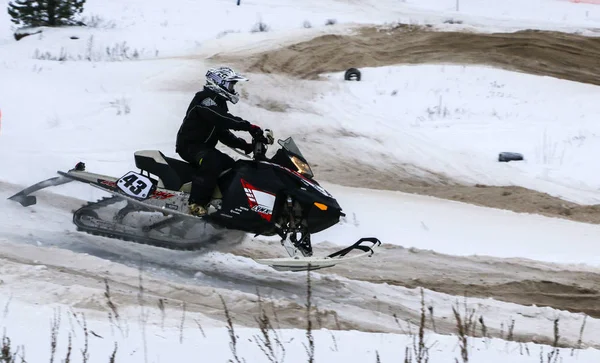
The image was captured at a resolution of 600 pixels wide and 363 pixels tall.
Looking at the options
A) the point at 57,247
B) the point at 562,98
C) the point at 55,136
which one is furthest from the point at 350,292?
the point at 562,98

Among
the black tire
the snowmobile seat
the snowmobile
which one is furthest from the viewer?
the black tire

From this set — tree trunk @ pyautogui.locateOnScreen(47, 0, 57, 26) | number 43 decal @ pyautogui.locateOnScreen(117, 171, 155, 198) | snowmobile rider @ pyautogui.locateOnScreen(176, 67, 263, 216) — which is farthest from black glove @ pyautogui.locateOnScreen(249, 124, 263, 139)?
tree trunk @ pyautogui.locateOnScreen(47, 0, 57, 26)

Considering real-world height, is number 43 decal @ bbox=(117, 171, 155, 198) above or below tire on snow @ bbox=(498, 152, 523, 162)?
above

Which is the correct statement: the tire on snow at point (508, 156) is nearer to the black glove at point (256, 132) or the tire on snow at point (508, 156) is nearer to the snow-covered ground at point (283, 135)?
the snow-covered ground at point (283, 135)

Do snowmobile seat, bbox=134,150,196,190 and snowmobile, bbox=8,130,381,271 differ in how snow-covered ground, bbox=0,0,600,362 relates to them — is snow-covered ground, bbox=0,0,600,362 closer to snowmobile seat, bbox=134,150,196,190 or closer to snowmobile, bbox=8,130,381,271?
snowmobile, bbox=8,130,381,271

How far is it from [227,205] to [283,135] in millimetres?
5660

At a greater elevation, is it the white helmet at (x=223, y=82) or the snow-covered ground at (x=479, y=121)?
the white helmet at (x=223, y=82)

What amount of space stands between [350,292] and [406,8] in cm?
2038

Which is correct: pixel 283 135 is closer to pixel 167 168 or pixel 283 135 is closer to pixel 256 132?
pixel 167 168

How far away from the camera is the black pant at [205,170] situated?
828 centimetres

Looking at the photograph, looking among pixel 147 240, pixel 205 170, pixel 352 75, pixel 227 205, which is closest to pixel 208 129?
pixel 205 170

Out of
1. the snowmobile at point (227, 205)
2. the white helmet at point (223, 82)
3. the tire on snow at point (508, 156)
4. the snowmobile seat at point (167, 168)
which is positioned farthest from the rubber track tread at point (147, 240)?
the tire on snow at point (508, 156)

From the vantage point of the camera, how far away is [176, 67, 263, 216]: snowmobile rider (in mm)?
8258

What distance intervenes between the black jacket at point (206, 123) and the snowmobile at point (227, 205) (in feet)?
0.96
